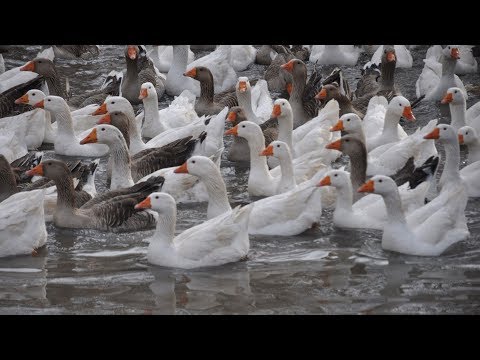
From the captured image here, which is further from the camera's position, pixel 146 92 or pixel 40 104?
pixel 146 92

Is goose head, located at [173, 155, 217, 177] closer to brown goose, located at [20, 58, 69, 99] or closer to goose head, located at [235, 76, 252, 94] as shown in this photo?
goose head, located at [235, 76, 252, 94]

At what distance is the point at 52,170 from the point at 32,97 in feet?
8.42

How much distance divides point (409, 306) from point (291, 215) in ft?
6.21

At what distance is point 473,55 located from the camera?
15.8 meters

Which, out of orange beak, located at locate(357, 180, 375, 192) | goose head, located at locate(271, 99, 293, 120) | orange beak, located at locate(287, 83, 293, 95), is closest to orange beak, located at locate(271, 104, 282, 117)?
goose head, located at locate(271, 99, 293, 120)

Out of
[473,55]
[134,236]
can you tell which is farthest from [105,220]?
[473,55]

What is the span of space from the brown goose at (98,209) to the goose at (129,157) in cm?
76

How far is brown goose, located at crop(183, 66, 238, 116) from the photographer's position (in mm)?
13008

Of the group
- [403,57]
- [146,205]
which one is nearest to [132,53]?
[403,57]

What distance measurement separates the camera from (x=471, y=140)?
1079 centimetres

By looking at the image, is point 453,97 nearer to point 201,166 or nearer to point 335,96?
point 335,96

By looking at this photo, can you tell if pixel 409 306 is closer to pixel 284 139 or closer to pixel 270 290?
pixel 270 290
